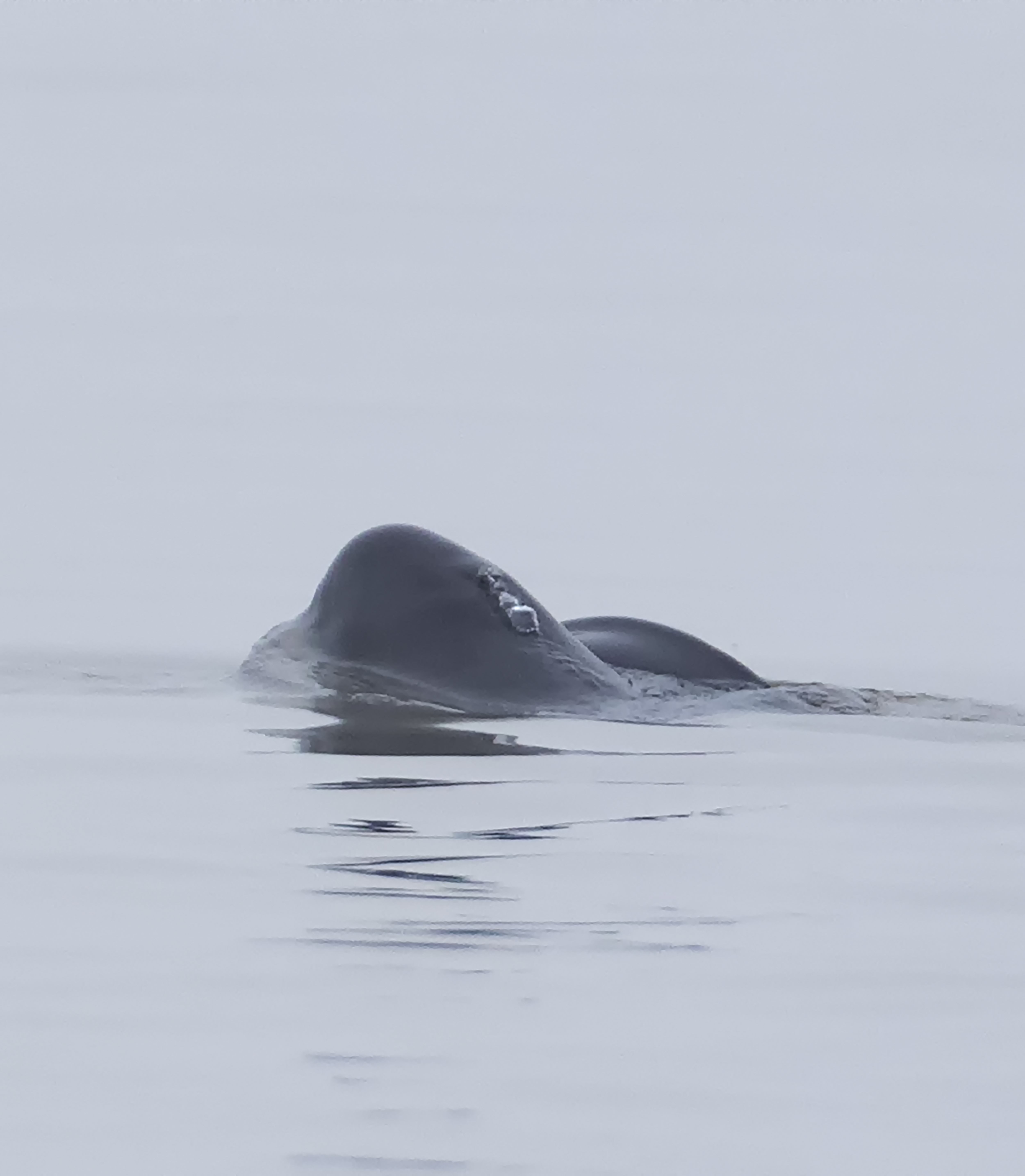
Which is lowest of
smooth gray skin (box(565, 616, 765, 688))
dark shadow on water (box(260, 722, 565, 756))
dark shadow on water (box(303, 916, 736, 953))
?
dark shadow on water (box(303, 916, 736, 953))

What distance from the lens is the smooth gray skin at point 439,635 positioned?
12586 mm

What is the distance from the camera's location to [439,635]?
1275 cm

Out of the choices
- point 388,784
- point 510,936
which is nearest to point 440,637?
point 388,784

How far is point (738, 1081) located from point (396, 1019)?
2.50ft

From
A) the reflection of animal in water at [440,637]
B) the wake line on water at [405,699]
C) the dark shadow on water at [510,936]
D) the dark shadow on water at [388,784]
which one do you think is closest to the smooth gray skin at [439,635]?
the reflection of animal in water at [440,637]

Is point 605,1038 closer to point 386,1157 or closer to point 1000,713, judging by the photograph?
point 386,1157

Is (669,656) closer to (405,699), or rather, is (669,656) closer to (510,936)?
(405,699)

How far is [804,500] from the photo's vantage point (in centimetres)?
2116

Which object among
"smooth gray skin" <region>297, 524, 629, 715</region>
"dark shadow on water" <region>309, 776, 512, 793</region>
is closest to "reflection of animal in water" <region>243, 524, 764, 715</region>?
"smooth gray skin" <region>297, 524, 629, 715</region>

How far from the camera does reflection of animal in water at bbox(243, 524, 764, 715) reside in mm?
12586

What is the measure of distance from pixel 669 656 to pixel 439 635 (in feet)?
3.58

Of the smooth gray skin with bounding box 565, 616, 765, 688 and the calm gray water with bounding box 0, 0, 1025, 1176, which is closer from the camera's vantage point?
the calm gray water with bounding box 0, 0, 1025, 1176

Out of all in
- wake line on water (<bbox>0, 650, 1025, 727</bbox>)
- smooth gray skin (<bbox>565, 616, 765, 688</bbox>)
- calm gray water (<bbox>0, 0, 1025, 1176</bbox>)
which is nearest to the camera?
calm gray water (<bbox>0, 0, 1025, 1176</bbox>)

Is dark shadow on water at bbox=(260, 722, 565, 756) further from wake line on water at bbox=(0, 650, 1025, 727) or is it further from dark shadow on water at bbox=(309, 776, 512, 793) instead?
dark shadow on water at bbox=(309, 776, 512, 793)
